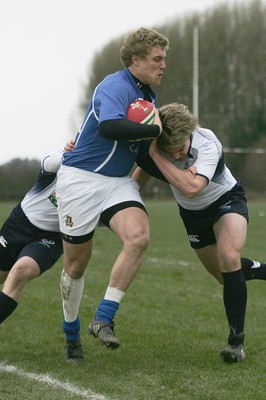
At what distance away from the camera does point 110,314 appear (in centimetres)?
593

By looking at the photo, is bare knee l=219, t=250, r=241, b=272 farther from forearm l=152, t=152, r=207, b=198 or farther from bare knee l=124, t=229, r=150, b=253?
bare knee l=124, t=229, r=150, b=253

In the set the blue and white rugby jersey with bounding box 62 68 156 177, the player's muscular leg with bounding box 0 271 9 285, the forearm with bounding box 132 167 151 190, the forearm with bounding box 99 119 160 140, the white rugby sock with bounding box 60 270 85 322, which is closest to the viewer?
the forearm with bounding box 99 119 160 140

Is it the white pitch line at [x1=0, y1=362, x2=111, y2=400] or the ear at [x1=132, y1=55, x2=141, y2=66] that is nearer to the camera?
the white pitch line at [x1=0, y1=362, x2=111, y2=400]

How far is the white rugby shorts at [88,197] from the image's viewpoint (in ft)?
20.3

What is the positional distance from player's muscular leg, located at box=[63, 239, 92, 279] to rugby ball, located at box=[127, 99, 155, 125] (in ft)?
3.00

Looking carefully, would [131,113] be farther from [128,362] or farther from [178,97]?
[178,97]

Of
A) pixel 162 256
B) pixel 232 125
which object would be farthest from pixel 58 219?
pixel 232 125

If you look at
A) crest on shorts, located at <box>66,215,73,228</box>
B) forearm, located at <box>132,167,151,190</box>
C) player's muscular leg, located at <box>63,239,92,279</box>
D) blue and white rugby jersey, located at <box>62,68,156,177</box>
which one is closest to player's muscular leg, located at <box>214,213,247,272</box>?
forearm, located at <box>132,167,151,190</box>

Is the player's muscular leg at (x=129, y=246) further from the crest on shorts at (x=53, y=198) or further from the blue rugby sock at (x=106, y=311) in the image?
the crest on shorts at (x=53, y=198)

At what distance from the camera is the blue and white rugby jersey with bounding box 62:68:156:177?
6.16m

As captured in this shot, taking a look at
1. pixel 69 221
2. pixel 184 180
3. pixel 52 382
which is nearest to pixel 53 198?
pixel 69 221

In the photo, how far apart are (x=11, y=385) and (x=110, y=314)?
0.76 meters

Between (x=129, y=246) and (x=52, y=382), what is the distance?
98 centimetres

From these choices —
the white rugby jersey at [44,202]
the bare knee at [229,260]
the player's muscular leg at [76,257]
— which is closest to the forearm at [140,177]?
the white rugby jersey at [44,202]
